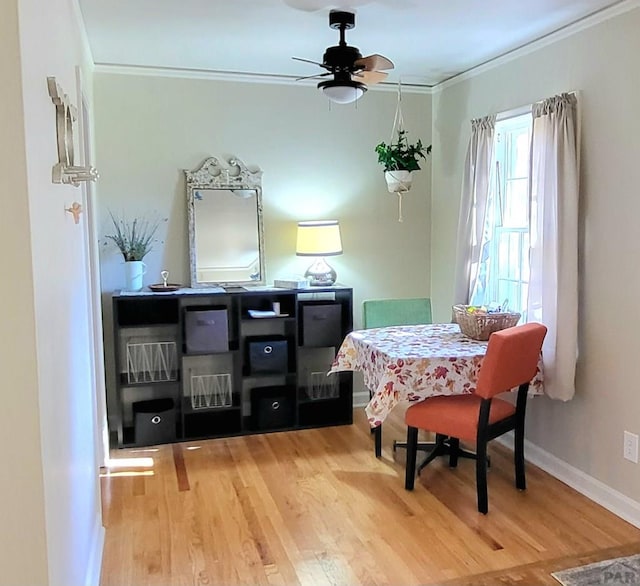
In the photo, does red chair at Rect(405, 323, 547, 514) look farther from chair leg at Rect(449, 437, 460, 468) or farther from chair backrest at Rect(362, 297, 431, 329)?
chair backrest at Rect(362, 297, 431, 329)

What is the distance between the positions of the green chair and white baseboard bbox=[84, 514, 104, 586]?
2214 mm

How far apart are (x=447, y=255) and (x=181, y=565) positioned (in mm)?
3023

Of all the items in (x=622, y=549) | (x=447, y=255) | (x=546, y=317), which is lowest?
(x=622, y=549)

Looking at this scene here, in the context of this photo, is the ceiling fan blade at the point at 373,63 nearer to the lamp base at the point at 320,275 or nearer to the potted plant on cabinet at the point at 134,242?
the lamp base at the point at 320,275

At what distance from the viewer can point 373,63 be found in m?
3.12

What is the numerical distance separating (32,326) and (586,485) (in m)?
2.97

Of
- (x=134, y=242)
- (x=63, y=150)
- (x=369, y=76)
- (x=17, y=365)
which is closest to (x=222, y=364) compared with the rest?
(x=134, y=242)

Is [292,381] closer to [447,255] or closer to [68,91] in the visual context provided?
[447,255]

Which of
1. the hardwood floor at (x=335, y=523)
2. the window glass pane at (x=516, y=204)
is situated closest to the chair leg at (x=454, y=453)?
the hardwood floor at (x=335, y=523)

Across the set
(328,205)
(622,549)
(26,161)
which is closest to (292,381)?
(328,205)

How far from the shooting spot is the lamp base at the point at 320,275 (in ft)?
14.8

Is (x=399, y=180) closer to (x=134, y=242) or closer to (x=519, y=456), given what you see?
(x=134, y=242)

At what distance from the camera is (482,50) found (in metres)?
3.85

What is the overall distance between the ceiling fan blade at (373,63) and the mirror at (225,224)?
1.53 metres
